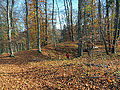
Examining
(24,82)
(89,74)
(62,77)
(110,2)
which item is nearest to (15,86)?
(24,82)

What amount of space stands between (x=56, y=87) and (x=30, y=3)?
18708 mm

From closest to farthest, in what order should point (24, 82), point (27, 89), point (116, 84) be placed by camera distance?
point (116, 84) → point (27, 89) → point (24, 82)

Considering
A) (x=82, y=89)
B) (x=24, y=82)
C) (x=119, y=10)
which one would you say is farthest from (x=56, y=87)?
(x=119, y=10)

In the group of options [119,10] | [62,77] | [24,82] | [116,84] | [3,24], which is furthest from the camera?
[3,24]

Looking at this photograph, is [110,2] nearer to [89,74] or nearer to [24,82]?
[89,74]

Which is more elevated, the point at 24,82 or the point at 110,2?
the point at 110,2

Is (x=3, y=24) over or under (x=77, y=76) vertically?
over

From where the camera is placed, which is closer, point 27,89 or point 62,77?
point 27,89

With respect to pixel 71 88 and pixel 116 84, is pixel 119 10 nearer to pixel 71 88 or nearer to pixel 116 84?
pixel 116 84

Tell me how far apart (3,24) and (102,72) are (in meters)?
19.5

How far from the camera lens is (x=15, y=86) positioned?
473cm

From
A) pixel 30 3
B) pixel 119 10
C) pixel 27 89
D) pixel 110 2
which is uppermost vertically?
pixel 30 3

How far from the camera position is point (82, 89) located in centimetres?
436

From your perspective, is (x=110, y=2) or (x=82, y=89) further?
(x=110, y=2)
